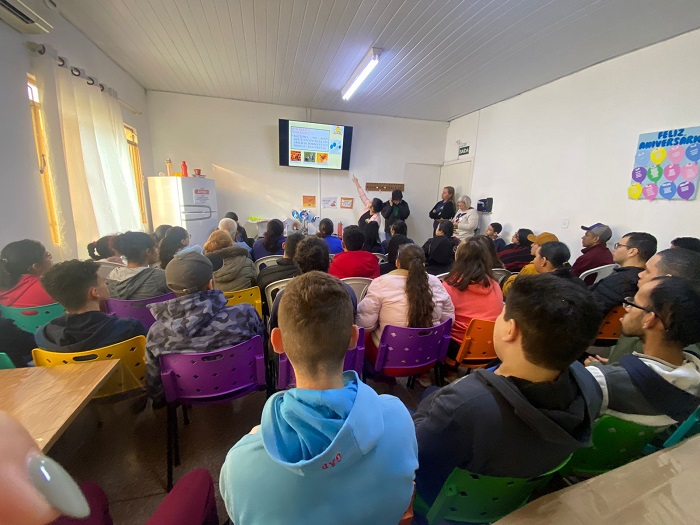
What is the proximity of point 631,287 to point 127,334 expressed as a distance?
3084mm

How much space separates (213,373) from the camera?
1425mm

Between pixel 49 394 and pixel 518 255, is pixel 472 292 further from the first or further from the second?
pixel 518 255

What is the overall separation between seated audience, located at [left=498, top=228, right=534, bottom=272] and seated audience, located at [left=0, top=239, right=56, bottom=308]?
14.7 feet

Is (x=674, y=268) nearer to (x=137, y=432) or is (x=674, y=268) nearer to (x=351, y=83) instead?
(x=137, y=432)

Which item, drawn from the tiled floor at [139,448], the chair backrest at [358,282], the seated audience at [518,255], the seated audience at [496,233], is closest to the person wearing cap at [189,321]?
the tiled floor at [139,448]

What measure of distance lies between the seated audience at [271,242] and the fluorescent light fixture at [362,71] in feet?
7.16

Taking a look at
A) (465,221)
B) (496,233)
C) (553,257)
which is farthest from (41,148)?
(496,233)

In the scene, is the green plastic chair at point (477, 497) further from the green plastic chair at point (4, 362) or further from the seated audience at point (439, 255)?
the seated audience at point (439, 255)

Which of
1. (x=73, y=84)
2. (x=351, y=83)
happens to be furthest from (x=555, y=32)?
(x=73, y=84)

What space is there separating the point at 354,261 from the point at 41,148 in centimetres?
297

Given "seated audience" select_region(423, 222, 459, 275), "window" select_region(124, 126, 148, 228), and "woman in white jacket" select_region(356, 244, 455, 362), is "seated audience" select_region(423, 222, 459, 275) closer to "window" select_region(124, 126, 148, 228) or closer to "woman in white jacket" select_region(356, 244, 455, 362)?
"woman in white jacket" select_region(356, 244, 455, 362)

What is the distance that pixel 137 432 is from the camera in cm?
179

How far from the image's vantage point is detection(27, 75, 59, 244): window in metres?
2.61

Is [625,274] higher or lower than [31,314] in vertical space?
higher
